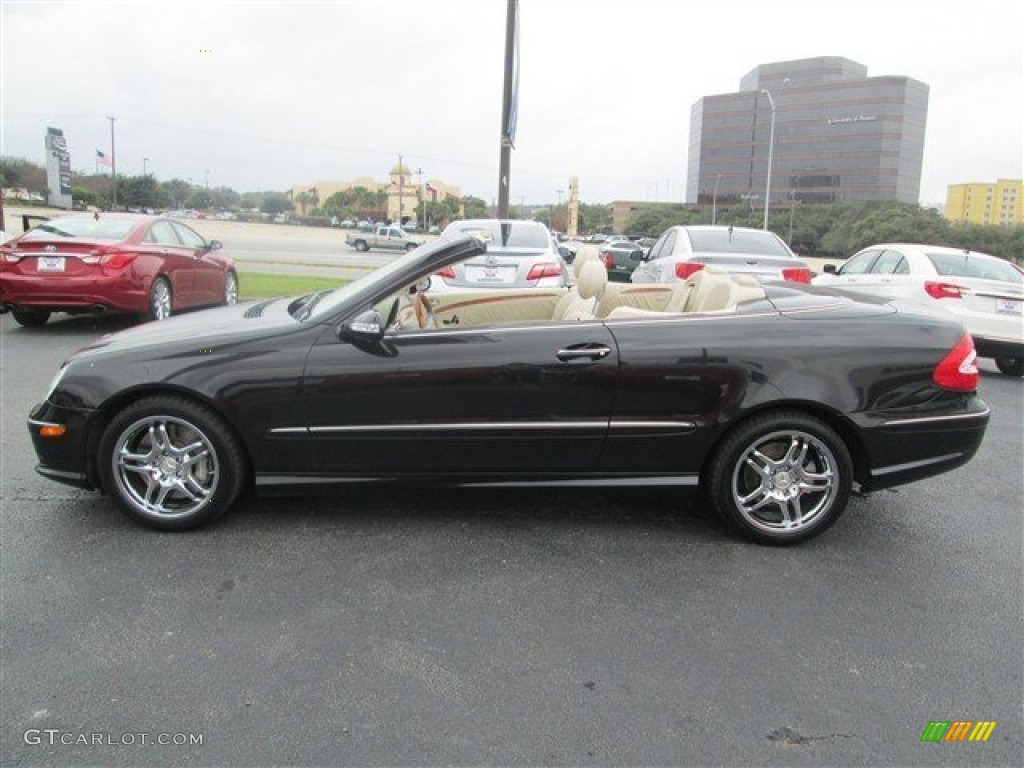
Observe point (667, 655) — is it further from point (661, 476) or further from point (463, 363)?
point (463, 363)

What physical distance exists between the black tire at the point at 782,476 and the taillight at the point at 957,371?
57 centimetres

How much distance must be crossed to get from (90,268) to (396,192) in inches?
3704

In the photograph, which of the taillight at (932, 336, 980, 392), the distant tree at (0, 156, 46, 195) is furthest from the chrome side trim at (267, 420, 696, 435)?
the distant tree at (0, 156, 46, 195)

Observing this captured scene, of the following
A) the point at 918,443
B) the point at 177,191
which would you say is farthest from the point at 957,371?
the point at 177,191

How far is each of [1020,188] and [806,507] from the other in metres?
96.9

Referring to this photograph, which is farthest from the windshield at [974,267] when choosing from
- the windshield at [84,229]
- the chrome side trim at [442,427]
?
the windshield at [84,229]

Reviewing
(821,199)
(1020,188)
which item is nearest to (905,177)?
(821,199)

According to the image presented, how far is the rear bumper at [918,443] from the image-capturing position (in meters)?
3.71

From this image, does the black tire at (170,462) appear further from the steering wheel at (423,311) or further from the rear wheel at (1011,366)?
the rear wheel at (1011,366)

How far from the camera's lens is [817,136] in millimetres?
120125

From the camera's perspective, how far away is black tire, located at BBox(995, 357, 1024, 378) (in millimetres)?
9211

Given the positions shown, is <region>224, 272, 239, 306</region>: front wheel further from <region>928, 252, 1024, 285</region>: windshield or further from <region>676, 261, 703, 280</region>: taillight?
<region>928, 252, 1024, 285</region>: windshield

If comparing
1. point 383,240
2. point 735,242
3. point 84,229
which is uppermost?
point 383,240

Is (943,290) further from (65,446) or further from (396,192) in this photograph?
(396,192)
